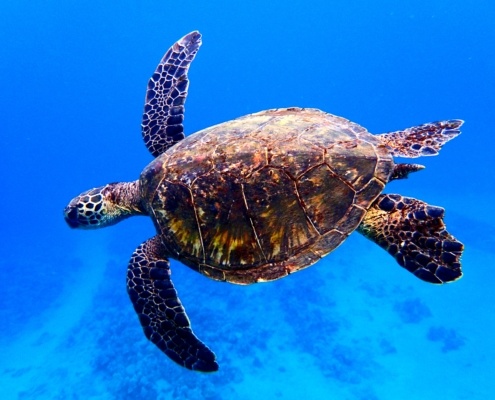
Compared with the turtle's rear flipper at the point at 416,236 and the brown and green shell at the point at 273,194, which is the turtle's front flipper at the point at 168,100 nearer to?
the brown and green shell at the point at 273,194

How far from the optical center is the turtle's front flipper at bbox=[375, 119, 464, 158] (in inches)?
166

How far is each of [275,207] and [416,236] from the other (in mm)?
1377

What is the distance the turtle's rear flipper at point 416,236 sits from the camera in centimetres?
357

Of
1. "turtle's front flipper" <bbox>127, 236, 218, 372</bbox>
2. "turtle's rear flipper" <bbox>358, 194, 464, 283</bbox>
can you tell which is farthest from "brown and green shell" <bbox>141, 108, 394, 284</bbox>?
"turtle's front flipper" <bbox>127, 236, 218, 372</bbox>

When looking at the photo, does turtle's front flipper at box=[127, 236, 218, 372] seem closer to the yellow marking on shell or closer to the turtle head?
the yellow marking on shell

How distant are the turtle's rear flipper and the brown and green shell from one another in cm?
22

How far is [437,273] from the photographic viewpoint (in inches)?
140

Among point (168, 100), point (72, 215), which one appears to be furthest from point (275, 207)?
point (72, 215)

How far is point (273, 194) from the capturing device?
3.91 meters

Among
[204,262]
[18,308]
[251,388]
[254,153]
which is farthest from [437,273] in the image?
[18,308]

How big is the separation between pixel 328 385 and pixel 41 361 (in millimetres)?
10875

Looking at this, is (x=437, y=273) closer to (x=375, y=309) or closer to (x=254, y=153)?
(x=254, y=153)

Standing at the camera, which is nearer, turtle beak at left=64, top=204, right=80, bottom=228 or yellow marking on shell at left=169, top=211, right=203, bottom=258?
yellow marking on shell at left=169, top=211, right=203, bottom=258

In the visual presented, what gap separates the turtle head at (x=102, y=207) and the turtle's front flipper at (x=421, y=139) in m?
3.45
